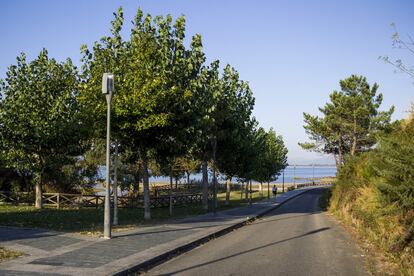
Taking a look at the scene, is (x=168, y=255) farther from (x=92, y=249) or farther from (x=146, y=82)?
(x=146, y=82)

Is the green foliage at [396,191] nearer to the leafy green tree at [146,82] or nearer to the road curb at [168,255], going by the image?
the road curb at [168,255]

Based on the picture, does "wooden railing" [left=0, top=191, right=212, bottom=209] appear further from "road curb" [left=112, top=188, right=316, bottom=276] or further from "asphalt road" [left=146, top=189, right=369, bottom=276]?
"asphalt road" [left=146, top=189, right=369, bottom=276]

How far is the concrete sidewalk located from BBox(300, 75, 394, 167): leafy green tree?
38.9 metres

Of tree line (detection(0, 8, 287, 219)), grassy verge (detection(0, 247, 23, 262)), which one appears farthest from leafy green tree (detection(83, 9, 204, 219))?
grassy verge (detection(0, 247, 23, 262))

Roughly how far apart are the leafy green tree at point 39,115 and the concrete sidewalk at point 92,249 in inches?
463

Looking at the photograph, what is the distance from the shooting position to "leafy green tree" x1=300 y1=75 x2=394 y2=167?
50.7 m

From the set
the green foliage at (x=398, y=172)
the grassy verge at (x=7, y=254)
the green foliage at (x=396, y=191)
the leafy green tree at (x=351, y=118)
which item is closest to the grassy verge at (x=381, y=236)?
the green foliage at (x=396, y=191)

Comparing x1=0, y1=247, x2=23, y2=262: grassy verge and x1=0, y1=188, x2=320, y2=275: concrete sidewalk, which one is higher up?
x1=0, y1=247, x2=23, y2=262: grassy verge

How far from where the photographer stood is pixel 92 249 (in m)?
11.0

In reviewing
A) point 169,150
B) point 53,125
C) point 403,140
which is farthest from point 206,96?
point 403,140

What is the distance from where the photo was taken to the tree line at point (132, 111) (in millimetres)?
18188

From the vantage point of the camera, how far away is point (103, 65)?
61.6ft

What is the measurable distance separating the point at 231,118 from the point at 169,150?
8.83 m

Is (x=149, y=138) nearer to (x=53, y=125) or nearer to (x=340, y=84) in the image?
(x=53, y=125)
